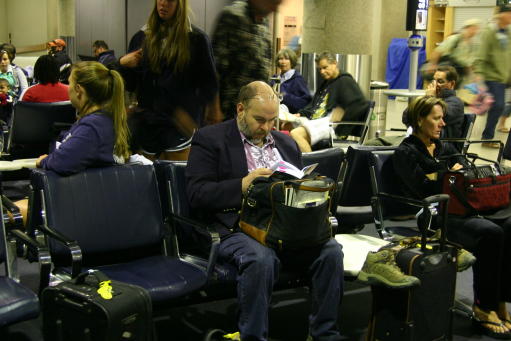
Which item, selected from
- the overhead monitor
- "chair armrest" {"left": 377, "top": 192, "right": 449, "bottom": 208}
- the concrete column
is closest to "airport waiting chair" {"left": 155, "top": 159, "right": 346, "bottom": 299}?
"chair armrest" {"left": 377, "top": 192, "right": 449, "bottom": 208}

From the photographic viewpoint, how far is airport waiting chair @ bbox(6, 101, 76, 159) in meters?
5.79

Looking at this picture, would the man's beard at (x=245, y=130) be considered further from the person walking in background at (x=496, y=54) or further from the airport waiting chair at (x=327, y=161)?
the person walking in background at (x=496, y=54)

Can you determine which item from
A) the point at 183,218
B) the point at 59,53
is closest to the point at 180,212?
the point at 183,218

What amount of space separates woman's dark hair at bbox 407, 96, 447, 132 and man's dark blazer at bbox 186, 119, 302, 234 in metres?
1.26

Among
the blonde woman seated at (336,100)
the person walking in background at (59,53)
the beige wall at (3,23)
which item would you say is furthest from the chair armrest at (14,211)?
the beige wall at (3,23)

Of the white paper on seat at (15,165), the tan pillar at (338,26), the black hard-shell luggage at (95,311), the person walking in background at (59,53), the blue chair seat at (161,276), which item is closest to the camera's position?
the black hard-shell luggage at (95,311)

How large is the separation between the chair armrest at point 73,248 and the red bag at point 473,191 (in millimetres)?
1973

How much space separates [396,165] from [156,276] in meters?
1.67

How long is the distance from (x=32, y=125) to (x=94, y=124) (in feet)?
8.33

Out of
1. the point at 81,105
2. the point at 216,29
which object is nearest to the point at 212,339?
the point at 81,105

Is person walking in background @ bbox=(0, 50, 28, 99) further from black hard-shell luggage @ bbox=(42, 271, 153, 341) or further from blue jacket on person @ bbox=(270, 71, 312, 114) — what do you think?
black hard-shell luggage @ bbox=(42, 271, 153, 341)

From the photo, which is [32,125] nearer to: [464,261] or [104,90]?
[104,90]

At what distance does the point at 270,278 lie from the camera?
3.21 meters

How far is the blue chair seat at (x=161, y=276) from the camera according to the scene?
3057mm
